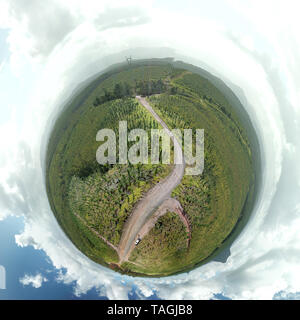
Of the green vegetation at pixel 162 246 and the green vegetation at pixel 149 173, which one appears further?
the green vegetation at pixel 149 173

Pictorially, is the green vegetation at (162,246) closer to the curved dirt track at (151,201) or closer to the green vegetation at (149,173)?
the green vegetation at (149,173)

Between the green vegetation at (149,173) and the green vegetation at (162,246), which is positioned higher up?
the green vegetation at (149,173)

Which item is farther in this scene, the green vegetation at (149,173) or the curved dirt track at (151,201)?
the green vegetation at (149,173)

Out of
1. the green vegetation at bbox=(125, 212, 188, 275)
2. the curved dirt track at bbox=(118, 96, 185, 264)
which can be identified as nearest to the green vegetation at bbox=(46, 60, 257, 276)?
the green vegetation at bbox=(125, 212, 188, 275)

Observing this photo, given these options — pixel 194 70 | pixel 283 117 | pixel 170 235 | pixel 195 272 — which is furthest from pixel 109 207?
pixel 283 117

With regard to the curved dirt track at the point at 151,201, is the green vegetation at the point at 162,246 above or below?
below

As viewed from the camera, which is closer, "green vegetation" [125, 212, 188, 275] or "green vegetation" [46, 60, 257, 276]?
"green vegetation" [125, 212, 188, 275]

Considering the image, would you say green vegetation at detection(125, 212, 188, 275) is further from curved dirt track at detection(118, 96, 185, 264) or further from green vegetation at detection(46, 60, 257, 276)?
curved dirt track at detection(118, 96, 185, 264)

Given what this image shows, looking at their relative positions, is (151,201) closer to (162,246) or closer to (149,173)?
(149,173)

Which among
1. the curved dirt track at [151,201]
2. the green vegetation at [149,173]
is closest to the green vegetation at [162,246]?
the green vegetation at [149,173]
